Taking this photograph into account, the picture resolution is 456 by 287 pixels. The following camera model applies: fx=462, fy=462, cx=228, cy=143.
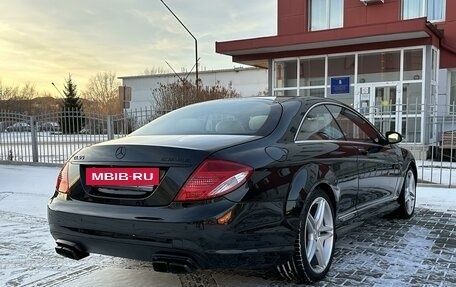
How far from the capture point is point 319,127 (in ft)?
13.3

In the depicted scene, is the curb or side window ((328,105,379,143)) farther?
the curb

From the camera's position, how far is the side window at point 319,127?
380cm

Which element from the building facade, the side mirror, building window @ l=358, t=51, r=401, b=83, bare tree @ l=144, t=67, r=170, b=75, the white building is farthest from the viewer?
bare tree @ l=144, t=67, r=170, b=75

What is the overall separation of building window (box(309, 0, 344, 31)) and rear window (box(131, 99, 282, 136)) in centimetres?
1523

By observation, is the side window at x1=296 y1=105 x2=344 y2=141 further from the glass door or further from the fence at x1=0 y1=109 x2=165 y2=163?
the glass door

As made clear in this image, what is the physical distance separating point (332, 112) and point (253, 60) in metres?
14.4

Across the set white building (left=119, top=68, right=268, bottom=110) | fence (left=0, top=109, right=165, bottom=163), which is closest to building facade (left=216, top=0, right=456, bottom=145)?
fence (left=0, top=109, right=165, bottom=163)

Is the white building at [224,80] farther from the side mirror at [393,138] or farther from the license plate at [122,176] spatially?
the license plate at [122,176]

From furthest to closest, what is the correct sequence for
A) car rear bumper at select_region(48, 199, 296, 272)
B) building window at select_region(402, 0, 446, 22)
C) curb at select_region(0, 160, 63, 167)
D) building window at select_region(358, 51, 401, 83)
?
1. building window at select_region(402, 0, 446, 22)
2. building window at select_region(358, 51, 401, 83)
3. curb at select_region(0, 160, 63, 167)
4. car rear bumper at select_region(48, 199, 296, 272)

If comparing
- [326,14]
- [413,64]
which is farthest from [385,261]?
[326,14]

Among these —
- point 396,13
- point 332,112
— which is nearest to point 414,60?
point 396,13

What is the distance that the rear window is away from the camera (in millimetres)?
3617

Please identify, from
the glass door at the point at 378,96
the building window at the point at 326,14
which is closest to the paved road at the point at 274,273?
the glass door at the point at 378,96

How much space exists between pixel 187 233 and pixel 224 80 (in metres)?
39.2
